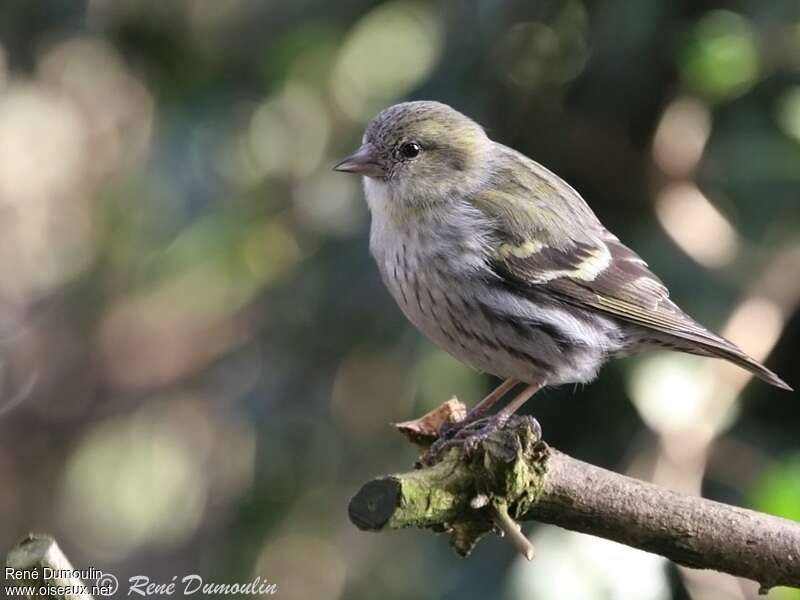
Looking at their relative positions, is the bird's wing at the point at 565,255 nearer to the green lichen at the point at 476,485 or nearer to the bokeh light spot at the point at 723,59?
the bokeh light spot at the point at 723,59

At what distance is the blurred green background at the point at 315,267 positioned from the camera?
13.1 ft

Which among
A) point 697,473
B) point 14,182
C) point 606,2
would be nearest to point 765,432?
point 697,473

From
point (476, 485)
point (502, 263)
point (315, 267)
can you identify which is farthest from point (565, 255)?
point (476, 485)

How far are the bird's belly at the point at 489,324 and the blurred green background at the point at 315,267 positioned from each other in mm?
407

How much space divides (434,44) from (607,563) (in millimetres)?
1861

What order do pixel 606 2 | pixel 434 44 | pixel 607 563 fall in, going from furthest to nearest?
pixel 434 44 < pixel 606 2 < pixel 607 563

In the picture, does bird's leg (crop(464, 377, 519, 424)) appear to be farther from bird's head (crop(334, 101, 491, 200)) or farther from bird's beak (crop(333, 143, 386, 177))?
bird's beak (crop(333, 143, 386, 177))

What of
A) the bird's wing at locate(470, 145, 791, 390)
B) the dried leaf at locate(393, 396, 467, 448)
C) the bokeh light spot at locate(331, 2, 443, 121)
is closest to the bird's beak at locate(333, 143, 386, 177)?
the bird's wing at locate(470, 145, 791, 390)

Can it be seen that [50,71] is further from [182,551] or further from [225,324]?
[182,551]

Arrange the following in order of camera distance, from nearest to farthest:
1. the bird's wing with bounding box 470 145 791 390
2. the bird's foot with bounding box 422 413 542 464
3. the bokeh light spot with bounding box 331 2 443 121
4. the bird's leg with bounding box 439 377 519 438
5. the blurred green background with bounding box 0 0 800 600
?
the bird's foot with bounding box 422 413 542 464, the bird's leg with bounding box 439 377 519 438, the bird's wing with bounding box 470 145 791 390, the blurred green background with bounding box 0 0 800 600, the bokeh light spot with bounding box 331 2 443 121

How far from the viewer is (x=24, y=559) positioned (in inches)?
82.0

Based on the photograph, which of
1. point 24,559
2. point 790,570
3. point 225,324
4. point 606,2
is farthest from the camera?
point 225,324

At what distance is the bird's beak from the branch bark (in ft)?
4.44

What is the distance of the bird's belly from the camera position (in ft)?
11.5
